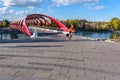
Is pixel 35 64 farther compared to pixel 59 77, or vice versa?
pixel 35 64

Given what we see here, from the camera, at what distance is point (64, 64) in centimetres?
970

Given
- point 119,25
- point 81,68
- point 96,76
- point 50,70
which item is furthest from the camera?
point 119,25

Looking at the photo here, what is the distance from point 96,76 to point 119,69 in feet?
5.73

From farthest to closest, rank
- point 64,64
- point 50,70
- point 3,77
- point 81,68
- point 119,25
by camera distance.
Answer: point 119,25
point 64,64
point 81,68
point 50,70
point 3,77

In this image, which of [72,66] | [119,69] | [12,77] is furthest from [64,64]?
[12,77]

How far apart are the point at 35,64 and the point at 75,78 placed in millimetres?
2413

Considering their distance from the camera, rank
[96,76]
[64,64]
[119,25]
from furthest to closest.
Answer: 1. [119,25]
2. [64,64]
3. [96,76]

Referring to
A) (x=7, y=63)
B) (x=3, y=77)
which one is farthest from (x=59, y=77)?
(x=7, y=63)

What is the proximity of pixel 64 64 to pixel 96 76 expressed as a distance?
211 cm

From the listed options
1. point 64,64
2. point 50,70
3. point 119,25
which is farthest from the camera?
point 119,25

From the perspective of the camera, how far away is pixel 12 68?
8.45m

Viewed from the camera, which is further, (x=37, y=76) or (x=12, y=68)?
(x=12, y=68)

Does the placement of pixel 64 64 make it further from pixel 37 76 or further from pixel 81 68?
pixel 37 76

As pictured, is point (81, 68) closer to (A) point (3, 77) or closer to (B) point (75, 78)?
(B) point (75, 78)
